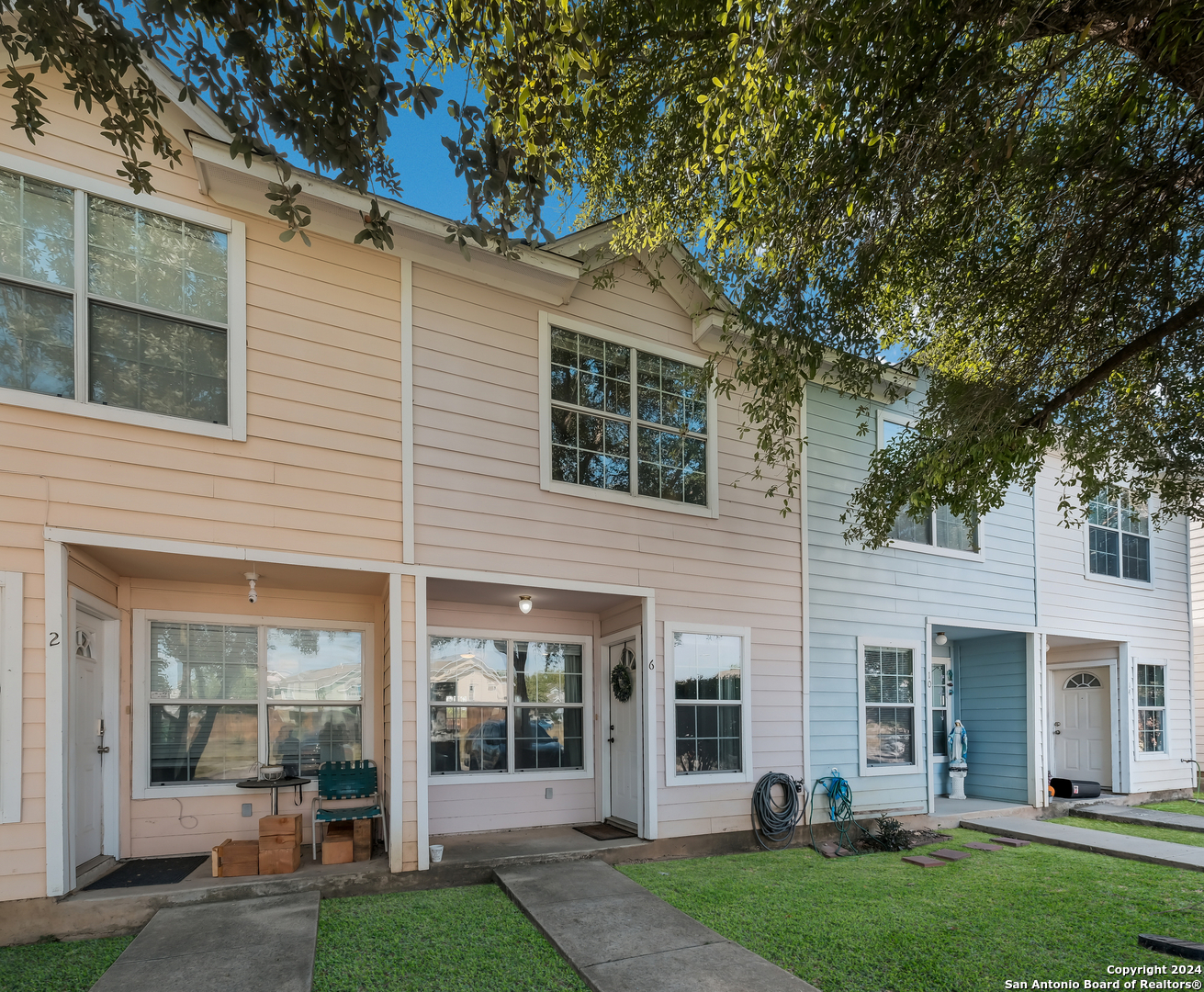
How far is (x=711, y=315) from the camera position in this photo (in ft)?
27.0

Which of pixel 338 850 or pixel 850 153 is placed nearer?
pixel 850 153

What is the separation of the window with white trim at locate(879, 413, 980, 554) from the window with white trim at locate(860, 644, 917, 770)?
1.48m

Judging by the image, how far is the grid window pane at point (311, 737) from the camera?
271 inches

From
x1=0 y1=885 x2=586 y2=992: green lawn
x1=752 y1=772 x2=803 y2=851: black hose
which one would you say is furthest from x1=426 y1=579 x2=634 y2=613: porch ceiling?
x1=0 y1=885 x2=586 y2=992: green lawn

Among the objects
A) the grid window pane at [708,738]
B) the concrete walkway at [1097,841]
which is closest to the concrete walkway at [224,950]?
the grid window pane at [708,738]

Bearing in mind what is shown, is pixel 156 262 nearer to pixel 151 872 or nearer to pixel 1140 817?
pixel 151 872

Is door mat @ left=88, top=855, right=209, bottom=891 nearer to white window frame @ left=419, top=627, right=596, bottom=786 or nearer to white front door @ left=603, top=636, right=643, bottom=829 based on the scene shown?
white window frame @ left=419, top=627, right=596, bottom=786

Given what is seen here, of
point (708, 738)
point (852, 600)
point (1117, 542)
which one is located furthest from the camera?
point (1117, 542)

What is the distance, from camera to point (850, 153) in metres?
4.76

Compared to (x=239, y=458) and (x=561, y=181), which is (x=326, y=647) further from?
(x=561, y=181)

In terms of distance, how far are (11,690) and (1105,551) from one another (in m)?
13.9

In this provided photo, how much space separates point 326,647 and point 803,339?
5209 millimetres

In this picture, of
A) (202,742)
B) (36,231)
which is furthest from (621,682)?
(36,231)

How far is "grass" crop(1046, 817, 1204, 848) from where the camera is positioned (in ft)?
28.9
